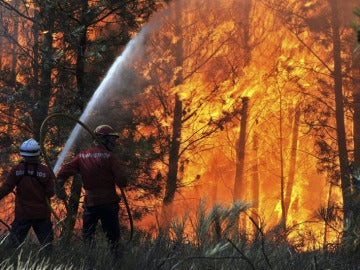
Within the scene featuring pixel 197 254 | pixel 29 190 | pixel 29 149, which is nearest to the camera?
pixel 197 254

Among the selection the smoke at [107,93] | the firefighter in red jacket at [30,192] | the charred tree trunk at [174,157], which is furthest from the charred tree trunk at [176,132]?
the firefighter in red jacket at [30,192]

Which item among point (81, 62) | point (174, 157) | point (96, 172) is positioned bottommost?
point (96, 172)

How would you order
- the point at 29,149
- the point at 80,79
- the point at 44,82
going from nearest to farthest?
1. the point at 29,149
2. the point at 44,82
3. the point at 80,79

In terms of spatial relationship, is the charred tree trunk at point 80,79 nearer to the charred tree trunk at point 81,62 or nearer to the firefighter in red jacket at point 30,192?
the charred tree trunk at point 81,62

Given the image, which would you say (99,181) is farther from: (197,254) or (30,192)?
(197,254)

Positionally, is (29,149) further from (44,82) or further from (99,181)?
(44,82)

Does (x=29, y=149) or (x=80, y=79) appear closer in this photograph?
(x=29, y=149)

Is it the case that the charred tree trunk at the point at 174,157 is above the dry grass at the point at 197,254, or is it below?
above

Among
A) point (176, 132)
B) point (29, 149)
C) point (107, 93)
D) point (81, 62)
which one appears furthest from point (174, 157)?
point (29, 149)

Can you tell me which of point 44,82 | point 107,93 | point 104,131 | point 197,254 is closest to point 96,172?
point 104,131

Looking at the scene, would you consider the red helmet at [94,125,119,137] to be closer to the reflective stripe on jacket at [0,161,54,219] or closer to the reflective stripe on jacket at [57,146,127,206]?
the reflective stripe on jacket at [57,146,127,206]

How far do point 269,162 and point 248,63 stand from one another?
7.57 meters

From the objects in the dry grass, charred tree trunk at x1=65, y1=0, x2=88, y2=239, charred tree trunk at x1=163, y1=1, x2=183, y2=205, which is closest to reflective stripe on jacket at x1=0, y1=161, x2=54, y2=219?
the dry grass

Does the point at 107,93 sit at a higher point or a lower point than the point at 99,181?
higher
